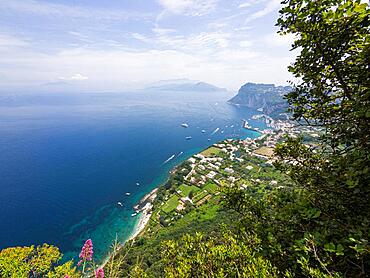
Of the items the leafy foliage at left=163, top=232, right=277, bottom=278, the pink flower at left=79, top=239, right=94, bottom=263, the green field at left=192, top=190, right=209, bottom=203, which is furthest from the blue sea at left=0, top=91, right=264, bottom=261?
the green field at left=192, top=190, right=209, bottom=203

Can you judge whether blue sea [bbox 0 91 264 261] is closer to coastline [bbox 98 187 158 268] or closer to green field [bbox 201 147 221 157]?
coastline [bbox 98 187 158 268]

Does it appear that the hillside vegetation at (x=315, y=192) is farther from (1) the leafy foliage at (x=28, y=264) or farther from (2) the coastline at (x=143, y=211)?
(2) the coastline at (x=143, y=211)

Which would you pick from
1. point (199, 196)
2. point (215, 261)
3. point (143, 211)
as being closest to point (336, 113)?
point (215, 261)

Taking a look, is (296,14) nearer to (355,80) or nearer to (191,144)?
(355,80)

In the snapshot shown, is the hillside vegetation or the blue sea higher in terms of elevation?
the hillside vegetation

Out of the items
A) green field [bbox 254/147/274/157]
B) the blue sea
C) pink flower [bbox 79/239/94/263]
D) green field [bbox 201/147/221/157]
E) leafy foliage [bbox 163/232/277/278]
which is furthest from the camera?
green field [bbox 201/147/221/157]

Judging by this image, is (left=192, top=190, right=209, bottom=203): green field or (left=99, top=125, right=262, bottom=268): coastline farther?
(left=192, top=190, right=209, bottom=203): green field

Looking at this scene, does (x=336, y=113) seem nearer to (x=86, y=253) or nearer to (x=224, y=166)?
(x=86, y=253)

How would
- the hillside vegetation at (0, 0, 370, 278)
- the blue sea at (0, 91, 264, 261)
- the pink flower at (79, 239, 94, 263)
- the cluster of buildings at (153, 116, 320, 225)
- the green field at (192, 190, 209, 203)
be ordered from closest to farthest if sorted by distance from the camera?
the hillside vegetation at (0, 0, 370, 278), the pink flower at (79, 239, 94, 263), the blue sea at (0, 91, 264, 261), the green field at (192, 190, 209, 203), the cluster of buildings at (153, 116, 320, 225)
